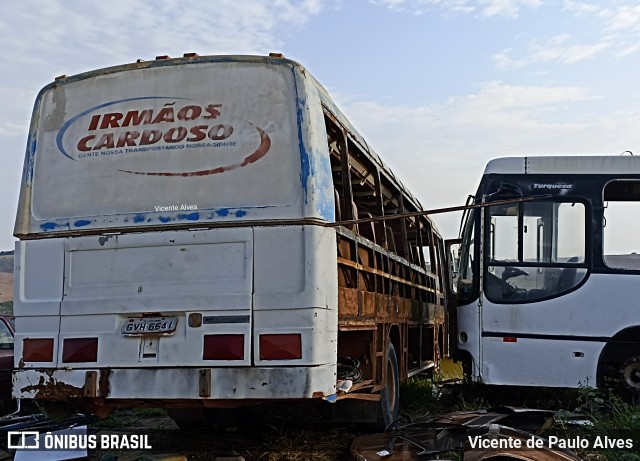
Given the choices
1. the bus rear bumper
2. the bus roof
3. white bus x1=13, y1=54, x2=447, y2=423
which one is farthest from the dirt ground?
the bus roof

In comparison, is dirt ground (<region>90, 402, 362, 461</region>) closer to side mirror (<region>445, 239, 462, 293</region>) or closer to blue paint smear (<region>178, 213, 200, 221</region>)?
blue paint smear (<region>178, 213, 200, 221</region>)

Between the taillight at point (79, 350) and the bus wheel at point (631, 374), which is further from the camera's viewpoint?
the bus wheel at point (631, 374)

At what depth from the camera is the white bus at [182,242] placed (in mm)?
4887

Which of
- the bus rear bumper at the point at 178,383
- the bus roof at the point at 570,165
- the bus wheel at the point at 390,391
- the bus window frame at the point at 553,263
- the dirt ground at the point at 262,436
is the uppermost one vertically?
the bus roof at the point at 570,165

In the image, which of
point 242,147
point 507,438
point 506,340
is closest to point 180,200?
point 242,147

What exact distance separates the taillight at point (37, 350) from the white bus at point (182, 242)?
0.01 meters

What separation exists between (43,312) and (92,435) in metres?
2.17

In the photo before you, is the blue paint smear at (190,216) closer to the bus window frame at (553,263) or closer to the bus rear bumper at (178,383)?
the bus rear bumper at (178,383)

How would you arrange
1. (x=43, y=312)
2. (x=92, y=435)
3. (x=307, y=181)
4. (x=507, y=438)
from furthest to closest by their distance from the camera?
1. (x=92, y=435)
2. (x=43, y=312)
3. (x=307, y=181)
4. (x=507, y=438)

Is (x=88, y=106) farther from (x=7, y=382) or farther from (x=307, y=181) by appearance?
(x=7, y=382)

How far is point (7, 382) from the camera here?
761 cm

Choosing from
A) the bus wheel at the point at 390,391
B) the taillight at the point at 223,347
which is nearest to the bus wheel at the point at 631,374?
the bus wheel at the point at 390,391

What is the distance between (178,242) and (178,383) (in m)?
0.97

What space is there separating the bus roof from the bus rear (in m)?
3.64
